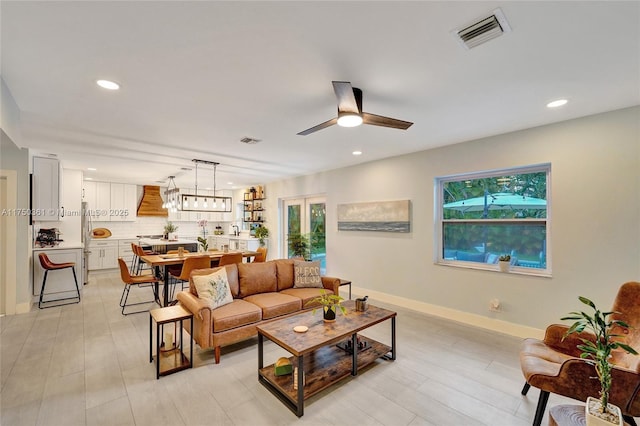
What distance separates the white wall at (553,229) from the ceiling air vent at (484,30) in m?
2.28

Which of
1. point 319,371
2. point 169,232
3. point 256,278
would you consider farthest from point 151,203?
point 319,371

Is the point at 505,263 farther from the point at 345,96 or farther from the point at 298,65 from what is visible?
the point at 298,65

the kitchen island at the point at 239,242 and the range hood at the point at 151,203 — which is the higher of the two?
the range hood at the point at 151,203

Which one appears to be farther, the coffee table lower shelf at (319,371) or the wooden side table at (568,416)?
the coffee table lower shelf at (319,371)

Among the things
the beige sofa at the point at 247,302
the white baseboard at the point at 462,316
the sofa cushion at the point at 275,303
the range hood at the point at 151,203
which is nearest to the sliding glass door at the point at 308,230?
the white baseboard at the point at 462,316

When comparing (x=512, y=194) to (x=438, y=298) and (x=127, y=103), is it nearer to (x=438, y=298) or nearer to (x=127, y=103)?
(x=438, y=298)

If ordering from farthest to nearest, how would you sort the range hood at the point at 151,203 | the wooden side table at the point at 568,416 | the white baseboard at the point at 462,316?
the range hood at the point at 151,203 → the white baseboard at the point at 462,316 → the wooden side table at the point at 568,416

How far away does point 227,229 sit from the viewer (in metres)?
Answer: 10.2

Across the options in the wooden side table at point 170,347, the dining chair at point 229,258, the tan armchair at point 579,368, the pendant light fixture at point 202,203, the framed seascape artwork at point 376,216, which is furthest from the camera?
the pendant light fixture at point 202,203

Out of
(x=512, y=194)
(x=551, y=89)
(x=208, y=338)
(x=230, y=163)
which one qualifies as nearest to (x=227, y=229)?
(x=230, y=163)

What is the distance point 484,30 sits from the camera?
168cm

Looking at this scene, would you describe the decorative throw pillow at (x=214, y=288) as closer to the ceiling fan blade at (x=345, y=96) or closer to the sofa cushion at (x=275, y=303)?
the sofa cushion at (x=275, y=303)

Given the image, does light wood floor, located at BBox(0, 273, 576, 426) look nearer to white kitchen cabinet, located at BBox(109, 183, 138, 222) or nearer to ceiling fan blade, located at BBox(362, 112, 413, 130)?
ceiling fan blade, located at BBox(362, 112, 413, 130)

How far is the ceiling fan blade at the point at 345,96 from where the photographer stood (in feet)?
6.35
